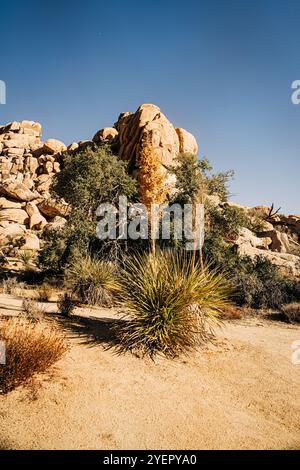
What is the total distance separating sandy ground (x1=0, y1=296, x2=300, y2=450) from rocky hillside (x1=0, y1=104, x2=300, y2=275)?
14.9m

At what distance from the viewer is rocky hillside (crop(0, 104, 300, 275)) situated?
90.9ft

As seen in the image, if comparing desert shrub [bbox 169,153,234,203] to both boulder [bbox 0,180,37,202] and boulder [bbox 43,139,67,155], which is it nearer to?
boulder [bbox 0,180,37,202]

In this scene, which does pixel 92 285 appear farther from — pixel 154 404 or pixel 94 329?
pixel 154 404

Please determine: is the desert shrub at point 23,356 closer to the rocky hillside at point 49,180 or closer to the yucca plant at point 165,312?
the yucca plant at point 165,312

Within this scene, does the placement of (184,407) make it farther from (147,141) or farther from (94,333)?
(147,141)

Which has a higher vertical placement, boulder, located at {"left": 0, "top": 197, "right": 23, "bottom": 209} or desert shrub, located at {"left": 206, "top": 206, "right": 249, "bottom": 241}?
boulder, located at {"left": 0, "top": 197, "right": 23, "bottom": 209}

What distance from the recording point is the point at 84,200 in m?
19.4

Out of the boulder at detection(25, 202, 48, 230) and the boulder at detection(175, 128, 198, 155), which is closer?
the boulder at detection(175, 128, 198, 155)

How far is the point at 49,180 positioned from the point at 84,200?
2472cm

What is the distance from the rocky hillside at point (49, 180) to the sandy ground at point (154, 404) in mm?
14895

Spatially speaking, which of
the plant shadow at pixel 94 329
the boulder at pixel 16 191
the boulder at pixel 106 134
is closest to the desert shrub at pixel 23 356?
the plant shadow at pixel 94 329

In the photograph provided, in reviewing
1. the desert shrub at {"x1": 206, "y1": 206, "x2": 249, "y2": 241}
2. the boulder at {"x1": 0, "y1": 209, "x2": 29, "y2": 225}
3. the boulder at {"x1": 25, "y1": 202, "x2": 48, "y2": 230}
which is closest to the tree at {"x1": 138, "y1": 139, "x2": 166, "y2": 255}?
the desert shrub at {"x1": 206, "y1": 206, "x2": 249, "y2": 241}

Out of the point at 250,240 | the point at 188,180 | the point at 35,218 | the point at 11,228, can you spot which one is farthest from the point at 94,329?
the point at 35,218
